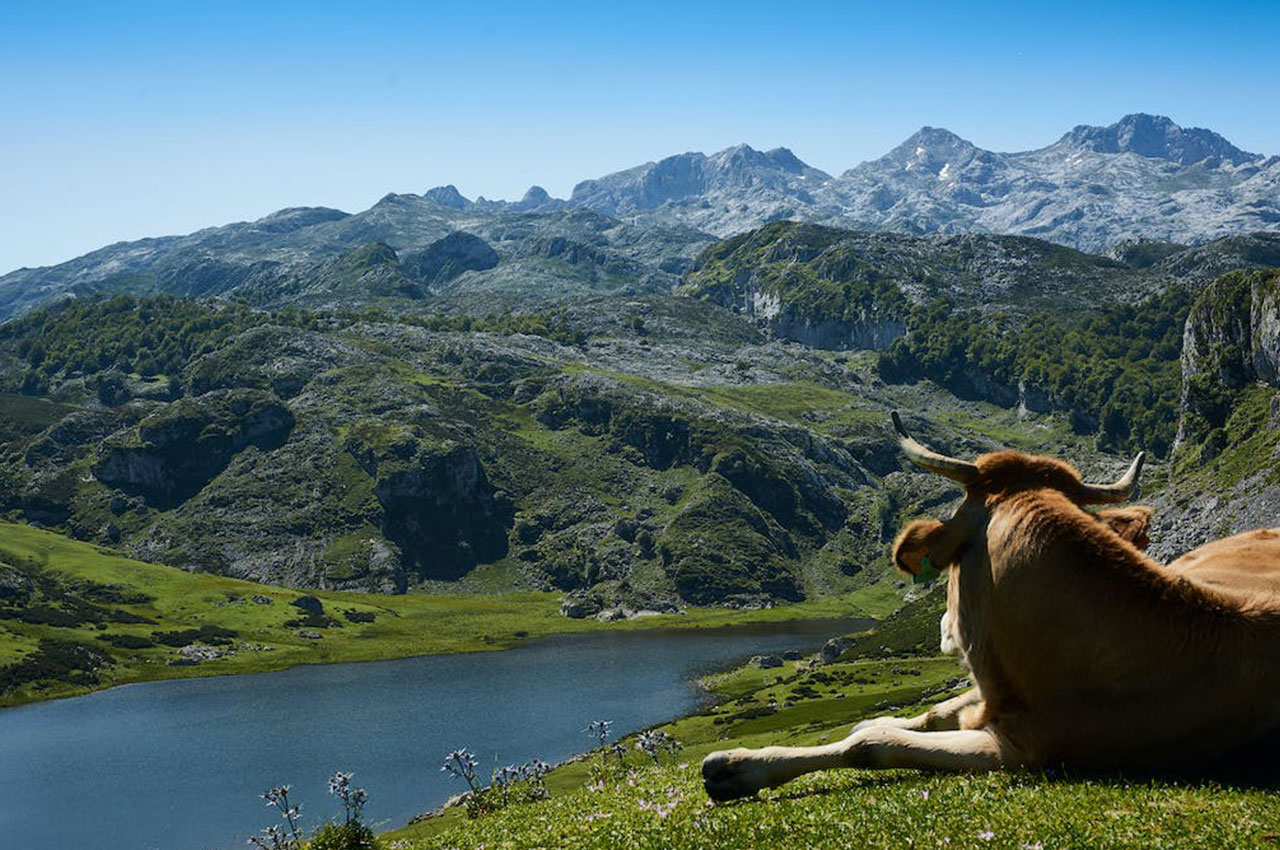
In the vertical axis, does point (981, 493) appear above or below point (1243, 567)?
above

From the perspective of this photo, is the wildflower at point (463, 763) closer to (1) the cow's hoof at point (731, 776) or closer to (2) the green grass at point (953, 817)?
(2) the green grass at point (953, 817)

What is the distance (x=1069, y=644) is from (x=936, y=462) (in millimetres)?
2089

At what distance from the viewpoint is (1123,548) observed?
979 cm

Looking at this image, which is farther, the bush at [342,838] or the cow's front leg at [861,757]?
the bush at [342,838]

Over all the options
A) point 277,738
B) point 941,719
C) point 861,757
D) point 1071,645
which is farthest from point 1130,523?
point 277,738

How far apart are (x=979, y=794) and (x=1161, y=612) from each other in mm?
2433

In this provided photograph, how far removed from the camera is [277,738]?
142000 millimetres

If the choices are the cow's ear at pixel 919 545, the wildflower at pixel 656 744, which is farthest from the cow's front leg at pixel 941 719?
the wildflower at pixel 656 744

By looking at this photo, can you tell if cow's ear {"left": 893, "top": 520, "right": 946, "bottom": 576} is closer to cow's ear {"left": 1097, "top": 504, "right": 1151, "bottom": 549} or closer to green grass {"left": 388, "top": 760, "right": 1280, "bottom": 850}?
cow's ear {"left": 1097, "top": 504, "right": 1151, "bottom": 549}

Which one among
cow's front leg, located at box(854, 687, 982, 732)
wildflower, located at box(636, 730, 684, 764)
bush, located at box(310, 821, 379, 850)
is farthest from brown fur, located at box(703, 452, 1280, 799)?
wildflower, located at box(636, 730, 684, 764)

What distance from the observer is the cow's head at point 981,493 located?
10.4 m

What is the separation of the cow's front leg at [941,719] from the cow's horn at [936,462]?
2.36 metres

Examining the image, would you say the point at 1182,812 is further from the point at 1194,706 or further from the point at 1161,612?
the point at 1161,612

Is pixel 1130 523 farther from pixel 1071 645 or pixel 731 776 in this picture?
pixel 731 776
